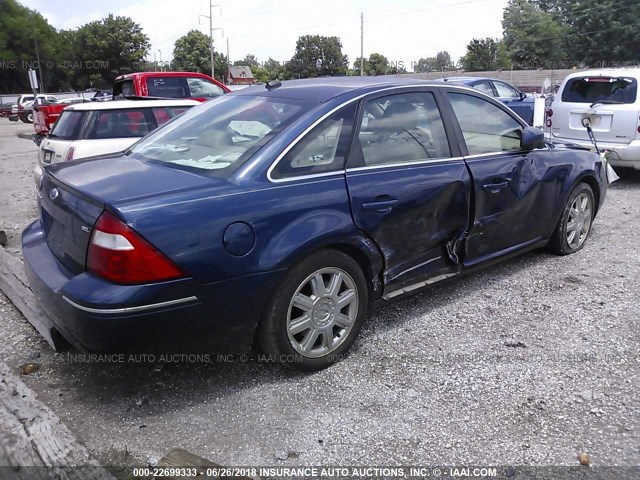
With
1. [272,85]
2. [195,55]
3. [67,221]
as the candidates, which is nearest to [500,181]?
[272,85]

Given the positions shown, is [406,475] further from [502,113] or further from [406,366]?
[502,113]

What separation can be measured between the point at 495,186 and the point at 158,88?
9070 millimetres

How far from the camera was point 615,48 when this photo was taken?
50.4m

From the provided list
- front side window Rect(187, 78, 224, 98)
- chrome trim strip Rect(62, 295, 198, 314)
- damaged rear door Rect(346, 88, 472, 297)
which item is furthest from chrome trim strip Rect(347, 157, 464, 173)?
front side window Rect(187, 78, 224, 98)

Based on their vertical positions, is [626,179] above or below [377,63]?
below

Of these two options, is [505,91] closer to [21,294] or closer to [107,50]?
[21,294]

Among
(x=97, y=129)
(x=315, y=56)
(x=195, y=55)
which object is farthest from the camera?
(x=315, y=56)

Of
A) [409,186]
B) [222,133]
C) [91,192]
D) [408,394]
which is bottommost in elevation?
[408,394]

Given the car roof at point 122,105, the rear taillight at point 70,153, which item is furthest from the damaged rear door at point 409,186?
the car roof at point 122,105

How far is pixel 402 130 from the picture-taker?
12.2 ft

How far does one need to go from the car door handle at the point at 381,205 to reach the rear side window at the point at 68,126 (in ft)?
Answer: 15.5

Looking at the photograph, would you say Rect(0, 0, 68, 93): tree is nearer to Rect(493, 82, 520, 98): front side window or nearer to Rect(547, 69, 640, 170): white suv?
Rect(493, 82, 520, 98): front side window

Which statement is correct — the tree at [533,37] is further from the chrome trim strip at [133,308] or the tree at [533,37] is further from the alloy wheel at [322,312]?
the chrome trim strip at [133,308]

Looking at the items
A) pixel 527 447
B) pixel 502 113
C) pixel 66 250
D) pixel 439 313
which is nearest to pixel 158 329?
pixel 66 250
